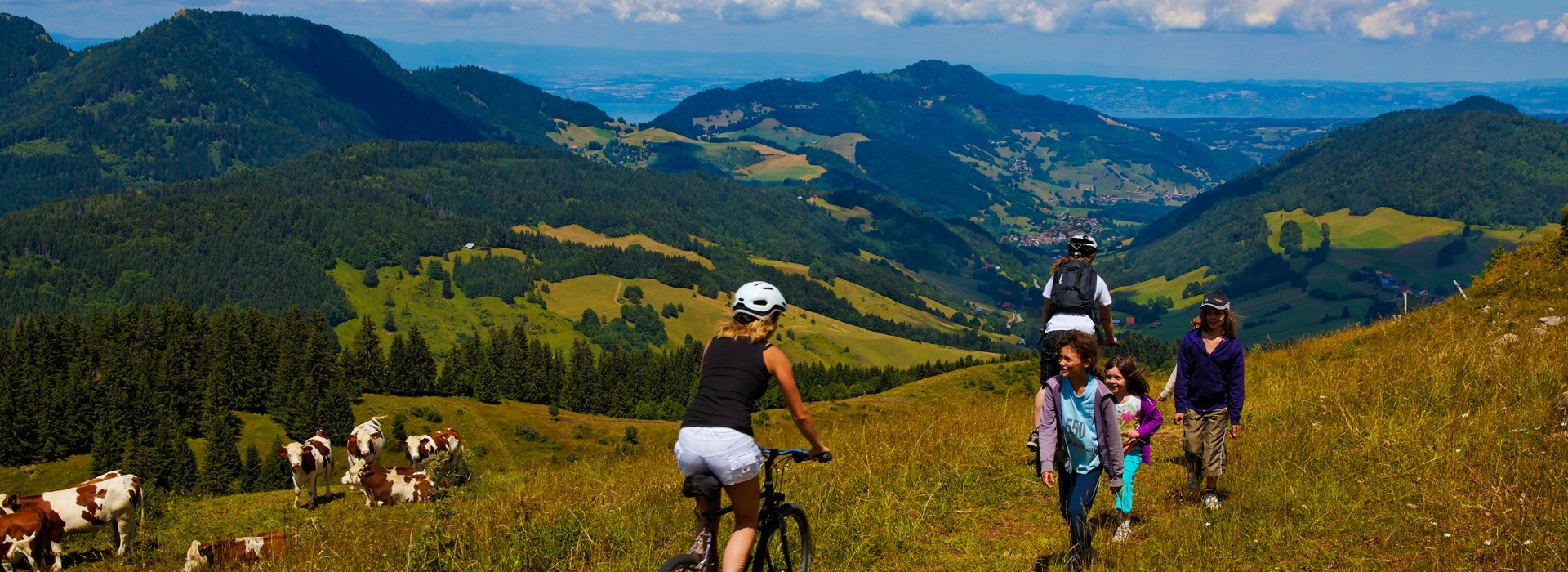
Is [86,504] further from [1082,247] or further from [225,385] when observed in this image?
[225,385]

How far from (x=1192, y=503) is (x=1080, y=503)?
2.89 metres

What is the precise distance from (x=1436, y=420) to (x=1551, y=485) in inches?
123

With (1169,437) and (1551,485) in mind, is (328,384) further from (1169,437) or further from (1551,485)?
(1551,485)

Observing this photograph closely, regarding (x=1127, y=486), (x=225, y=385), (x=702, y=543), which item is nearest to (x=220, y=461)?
(x=225, y=385)

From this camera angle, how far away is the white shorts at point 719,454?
738 cm

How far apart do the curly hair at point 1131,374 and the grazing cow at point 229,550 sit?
38.8 ft

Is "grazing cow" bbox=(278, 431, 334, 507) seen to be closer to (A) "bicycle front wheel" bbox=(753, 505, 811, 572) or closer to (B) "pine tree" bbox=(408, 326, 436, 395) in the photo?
(A) "bicycle front wheel" bbox=(753, 505, 811, 572)

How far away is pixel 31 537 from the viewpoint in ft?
53.0

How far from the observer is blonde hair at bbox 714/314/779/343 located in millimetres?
7422

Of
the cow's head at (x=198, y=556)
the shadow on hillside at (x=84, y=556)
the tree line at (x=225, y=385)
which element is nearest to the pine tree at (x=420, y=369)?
the tree line at (x=225, y=385)

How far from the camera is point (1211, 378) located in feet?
35.1

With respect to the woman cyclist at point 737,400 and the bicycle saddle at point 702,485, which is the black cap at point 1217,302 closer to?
the woman cyclist at point 737,400

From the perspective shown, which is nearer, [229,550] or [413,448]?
[229,550]

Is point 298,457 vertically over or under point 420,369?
over
